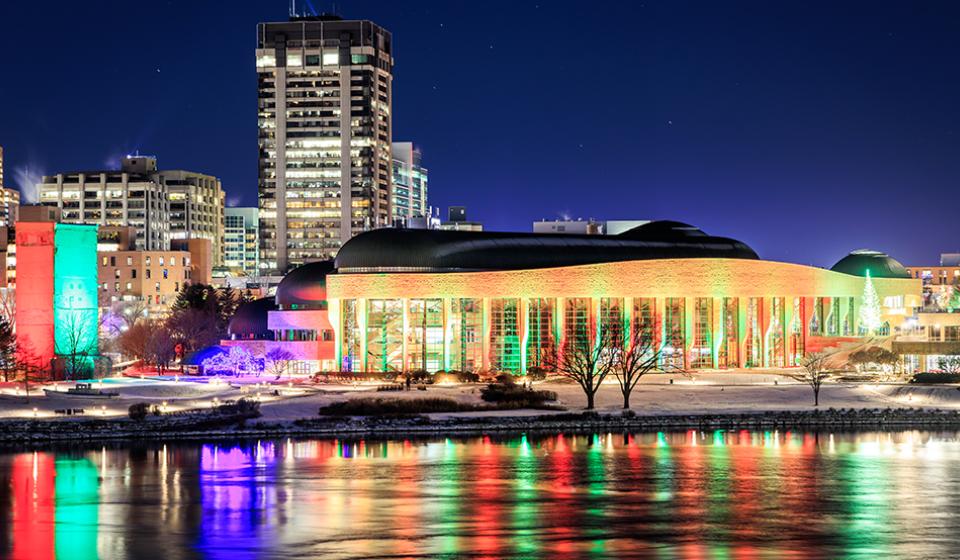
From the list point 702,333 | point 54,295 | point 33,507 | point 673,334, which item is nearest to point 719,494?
point 33,507

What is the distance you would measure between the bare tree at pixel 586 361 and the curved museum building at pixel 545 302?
4.63 feet

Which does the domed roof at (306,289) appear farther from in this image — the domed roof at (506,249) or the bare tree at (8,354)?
the bare tree at (8,354)

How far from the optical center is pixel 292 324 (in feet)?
484

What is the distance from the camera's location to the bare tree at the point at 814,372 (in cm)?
11081

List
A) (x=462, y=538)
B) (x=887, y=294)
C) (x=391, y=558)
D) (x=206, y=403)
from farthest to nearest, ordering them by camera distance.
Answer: (x=887, y=294) → (x=206, y=403) → (x=462, y=538) → (x=391, y=558)

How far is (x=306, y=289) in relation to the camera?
515ft

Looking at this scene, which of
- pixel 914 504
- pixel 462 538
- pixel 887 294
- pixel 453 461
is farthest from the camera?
pixel 887 294

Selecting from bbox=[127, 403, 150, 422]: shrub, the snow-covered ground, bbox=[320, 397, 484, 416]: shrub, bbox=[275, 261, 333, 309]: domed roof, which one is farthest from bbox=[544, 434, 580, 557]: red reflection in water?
bbox=[275, 261, 333, 309]: domed roof

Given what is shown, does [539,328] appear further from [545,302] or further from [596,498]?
[596,498]

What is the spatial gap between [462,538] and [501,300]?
87.9 metres

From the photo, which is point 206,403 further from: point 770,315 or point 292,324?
point 770,315

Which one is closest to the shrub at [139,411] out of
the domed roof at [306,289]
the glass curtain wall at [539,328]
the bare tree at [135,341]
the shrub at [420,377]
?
the shrub at [420,377]

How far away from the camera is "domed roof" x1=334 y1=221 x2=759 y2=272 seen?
14300 cm

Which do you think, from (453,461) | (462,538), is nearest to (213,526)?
(462,538)
